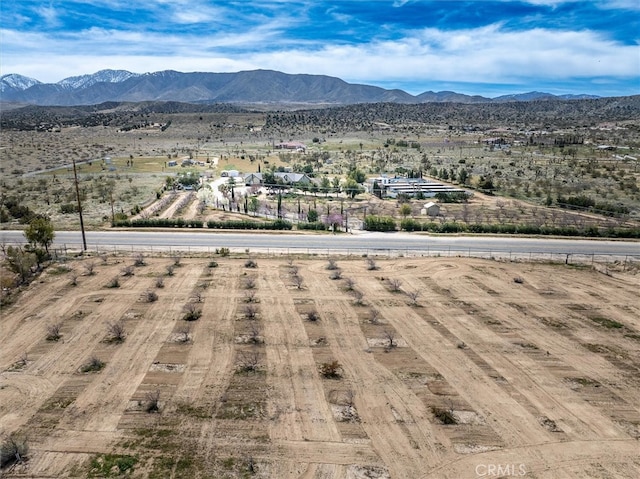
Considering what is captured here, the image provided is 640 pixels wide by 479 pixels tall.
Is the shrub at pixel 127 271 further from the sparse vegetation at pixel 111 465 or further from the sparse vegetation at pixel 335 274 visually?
the sparse vegetation at pixel 111 465

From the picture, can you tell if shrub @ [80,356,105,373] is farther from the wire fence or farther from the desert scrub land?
the desert scrub land

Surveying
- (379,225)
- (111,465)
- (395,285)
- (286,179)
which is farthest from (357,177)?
(111,465)

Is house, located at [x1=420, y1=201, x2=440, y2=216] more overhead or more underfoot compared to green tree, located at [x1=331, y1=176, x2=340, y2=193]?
more underfoot

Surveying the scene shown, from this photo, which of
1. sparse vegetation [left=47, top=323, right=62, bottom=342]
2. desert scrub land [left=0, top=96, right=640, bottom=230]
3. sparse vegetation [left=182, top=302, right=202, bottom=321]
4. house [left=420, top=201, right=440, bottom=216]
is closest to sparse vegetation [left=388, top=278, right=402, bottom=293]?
sparse vegetation [left=182, top=302, right=202, bottom=321]

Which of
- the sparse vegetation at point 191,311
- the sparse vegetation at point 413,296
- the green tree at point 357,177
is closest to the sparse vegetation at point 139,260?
the sparse vegetation at point 191,311

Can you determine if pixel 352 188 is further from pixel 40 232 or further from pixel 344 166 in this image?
pixel 40 232
